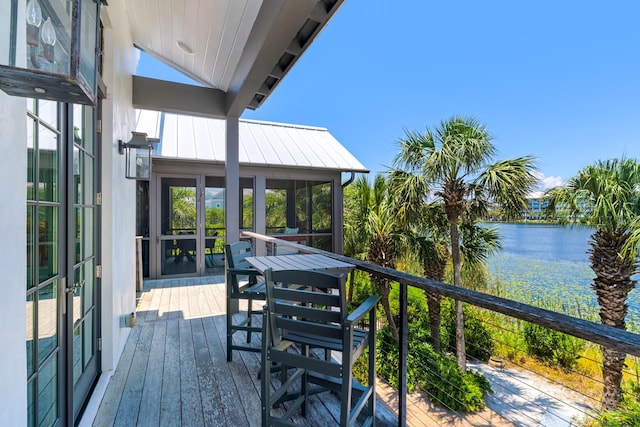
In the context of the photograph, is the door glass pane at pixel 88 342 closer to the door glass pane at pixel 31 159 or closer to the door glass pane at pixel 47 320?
the door glass pane at pixel 47 320

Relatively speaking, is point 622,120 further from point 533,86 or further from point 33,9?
point 33,9

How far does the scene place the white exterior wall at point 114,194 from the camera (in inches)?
92.4

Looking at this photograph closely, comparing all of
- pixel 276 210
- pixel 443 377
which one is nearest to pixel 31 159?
pixel 443 377

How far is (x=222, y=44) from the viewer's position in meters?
2.99

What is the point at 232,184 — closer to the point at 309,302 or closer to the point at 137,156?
the point at 137,156

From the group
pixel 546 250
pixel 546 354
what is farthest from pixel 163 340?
pixel 546 250

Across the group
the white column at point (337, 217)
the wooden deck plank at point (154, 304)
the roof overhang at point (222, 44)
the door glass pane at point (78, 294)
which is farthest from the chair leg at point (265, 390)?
the white column at point (337, 217)

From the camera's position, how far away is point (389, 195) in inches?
298

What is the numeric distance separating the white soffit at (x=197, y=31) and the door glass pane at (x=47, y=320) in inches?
87.6

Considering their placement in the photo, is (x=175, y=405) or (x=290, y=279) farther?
(x=175, y=405)

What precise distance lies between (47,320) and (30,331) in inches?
9.2

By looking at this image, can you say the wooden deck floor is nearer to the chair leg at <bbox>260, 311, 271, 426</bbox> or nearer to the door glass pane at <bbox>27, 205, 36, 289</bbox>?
the chair leg at <bbox>260, 311, 271, 426</bbox>

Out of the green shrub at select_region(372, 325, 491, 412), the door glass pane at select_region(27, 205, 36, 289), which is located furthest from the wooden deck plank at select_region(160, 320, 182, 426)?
the green shrub at select_region(372, 325, 491, 412)

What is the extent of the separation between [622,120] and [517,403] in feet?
77.8
